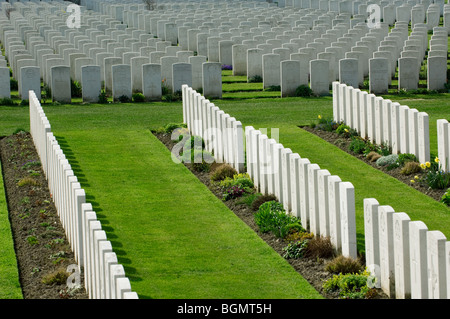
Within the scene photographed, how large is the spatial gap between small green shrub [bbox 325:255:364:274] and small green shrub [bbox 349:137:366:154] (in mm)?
5927

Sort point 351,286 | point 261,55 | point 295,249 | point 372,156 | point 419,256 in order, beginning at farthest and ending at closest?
point 261,55 → point 372,156 → point 295,249 → point 351,286 → point 419,256

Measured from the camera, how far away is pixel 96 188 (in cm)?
1381

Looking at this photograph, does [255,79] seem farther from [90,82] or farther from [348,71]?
[90,82]

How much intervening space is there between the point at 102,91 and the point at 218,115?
8400mm

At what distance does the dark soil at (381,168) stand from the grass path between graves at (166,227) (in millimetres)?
2947

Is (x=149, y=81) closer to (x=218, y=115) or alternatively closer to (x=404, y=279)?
(x=218, y=115)

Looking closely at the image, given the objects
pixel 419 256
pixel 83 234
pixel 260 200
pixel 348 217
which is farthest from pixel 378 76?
pixel 419 256

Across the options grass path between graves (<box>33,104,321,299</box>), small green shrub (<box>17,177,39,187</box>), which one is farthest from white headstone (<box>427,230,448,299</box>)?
small green shrub (<box>17,177,39,187</box>)

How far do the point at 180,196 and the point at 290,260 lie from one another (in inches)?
129

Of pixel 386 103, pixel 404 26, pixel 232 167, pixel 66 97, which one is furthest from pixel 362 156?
pixel 404 26

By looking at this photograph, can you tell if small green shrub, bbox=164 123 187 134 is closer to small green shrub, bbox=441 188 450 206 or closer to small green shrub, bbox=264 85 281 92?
small green shrub, bbox=264 85 281 92

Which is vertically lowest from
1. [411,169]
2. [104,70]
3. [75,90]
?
[411,169]

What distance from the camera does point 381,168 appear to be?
14.5 m

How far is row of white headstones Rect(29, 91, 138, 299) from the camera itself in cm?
792
